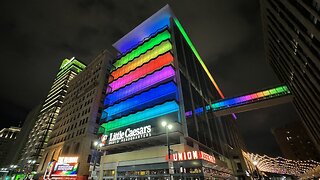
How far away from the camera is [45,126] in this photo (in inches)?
3297

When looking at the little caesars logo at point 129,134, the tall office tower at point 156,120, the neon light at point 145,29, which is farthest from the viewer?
the neon light at point 145,29

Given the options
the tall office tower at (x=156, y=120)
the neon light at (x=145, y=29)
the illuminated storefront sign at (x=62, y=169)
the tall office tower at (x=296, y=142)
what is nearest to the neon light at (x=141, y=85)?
the tall office tower at (x=156, y=120)

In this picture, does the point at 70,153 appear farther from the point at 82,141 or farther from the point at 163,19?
the point at 163,19

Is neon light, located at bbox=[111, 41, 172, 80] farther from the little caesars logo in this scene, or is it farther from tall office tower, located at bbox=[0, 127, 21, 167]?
tall office tower, located at bbox=[0, 127, 21, 167]

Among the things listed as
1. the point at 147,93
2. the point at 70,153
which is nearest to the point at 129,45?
the point at 147,93

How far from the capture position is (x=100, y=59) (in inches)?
2803

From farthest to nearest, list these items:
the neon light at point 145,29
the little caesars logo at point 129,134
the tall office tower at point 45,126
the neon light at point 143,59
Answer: the tall office tower at point 45,126 → the neon light at point 145,29 → the neon light at point 143,59 → the little caesars logo at point 129,134

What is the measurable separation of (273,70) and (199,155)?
166 feet

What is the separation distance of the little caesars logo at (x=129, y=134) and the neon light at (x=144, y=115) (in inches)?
105

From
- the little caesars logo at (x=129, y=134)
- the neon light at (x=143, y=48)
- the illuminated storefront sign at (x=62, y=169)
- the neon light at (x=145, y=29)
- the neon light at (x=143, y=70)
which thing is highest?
the neon light at (x=145, y=29)

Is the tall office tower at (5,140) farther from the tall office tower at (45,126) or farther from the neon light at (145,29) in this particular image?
the neon light at (145,29)

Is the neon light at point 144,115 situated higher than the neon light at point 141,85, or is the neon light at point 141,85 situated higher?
the neon light at point 141,85

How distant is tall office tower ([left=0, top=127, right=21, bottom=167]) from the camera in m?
130

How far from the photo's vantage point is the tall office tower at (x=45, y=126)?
2933 inches
